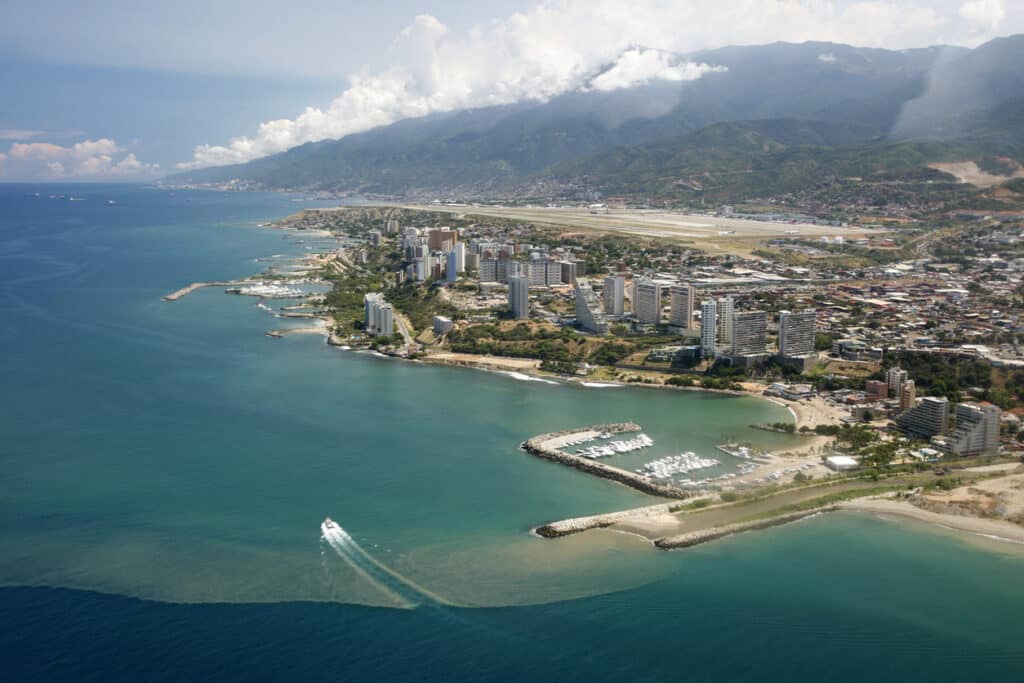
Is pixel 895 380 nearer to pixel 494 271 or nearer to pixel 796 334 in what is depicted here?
pixel 796 334

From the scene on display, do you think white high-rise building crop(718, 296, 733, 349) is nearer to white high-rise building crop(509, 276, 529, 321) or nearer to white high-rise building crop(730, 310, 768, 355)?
white high-rise building crop(730, 310, 768, 355)

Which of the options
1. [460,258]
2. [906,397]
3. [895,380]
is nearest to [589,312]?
[895,380]

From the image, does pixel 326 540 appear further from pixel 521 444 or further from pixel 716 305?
pixel 716 305

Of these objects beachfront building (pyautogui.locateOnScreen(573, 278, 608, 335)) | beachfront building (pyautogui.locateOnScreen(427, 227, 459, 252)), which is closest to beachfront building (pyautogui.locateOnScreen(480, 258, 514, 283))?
beachfront building (pyautogui.locateOnScreen(427, 227, 459, 252))

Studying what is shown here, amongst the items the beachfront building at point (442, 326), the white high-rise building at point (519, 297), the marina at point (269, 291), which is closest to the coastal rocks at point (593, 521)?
the beachfront building at point (442, 326)

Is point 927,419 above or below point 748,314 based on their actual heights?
below

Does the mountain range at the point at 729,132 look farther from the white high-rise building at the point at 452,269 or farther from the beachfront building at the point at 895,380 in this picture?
the beachfront building at the point at 895,380

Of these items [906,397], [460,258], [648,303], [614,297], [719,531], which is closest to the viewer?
[719,531]
